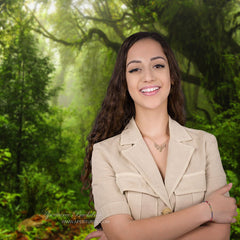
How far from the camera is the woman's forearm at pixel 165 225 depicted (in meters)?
1.12

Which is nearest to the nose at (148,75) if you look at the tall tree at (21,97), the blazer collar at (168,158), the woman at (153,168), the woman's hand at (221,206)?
the woman at (153,168)

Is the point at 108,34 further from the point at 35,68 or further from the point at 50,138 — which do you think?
the point at 50,138

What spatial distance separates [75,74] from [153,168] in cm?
509

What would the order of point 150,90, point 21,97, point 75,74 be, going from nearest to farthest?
1. point 150,90
2. point 21,97
3. point 75,74

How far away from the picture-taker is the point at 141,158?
1.35 meters

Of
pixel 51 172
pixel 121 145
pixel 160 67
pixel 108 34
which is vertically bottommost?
pixel 51 172

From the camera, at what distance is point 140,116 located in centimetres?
146

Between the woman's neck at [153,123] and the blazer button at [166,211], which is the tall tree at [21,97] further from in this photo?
the blazer button at [166,211]

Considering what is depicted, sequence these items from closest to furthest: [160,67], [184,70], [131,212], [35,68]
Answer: [131,212] < [160,67] < [35,68] < [184,70]

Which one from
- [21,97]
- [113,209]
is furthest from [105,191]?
[21,97]

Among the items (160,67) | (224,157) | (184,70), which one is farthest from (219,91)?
(160,67)

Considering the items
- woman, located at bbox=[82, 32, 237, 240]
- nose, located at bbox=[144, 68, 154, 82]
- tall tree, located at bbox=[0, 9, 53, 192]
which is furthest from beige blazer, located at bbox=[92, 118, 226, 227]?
tall tree, located at bbox=[0, 9, 53, 192]

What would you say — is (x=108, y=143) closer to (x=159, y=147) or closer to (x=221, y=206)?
(x=159, y=147)

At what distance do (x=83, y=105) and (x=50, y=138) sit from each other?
4.10ft
